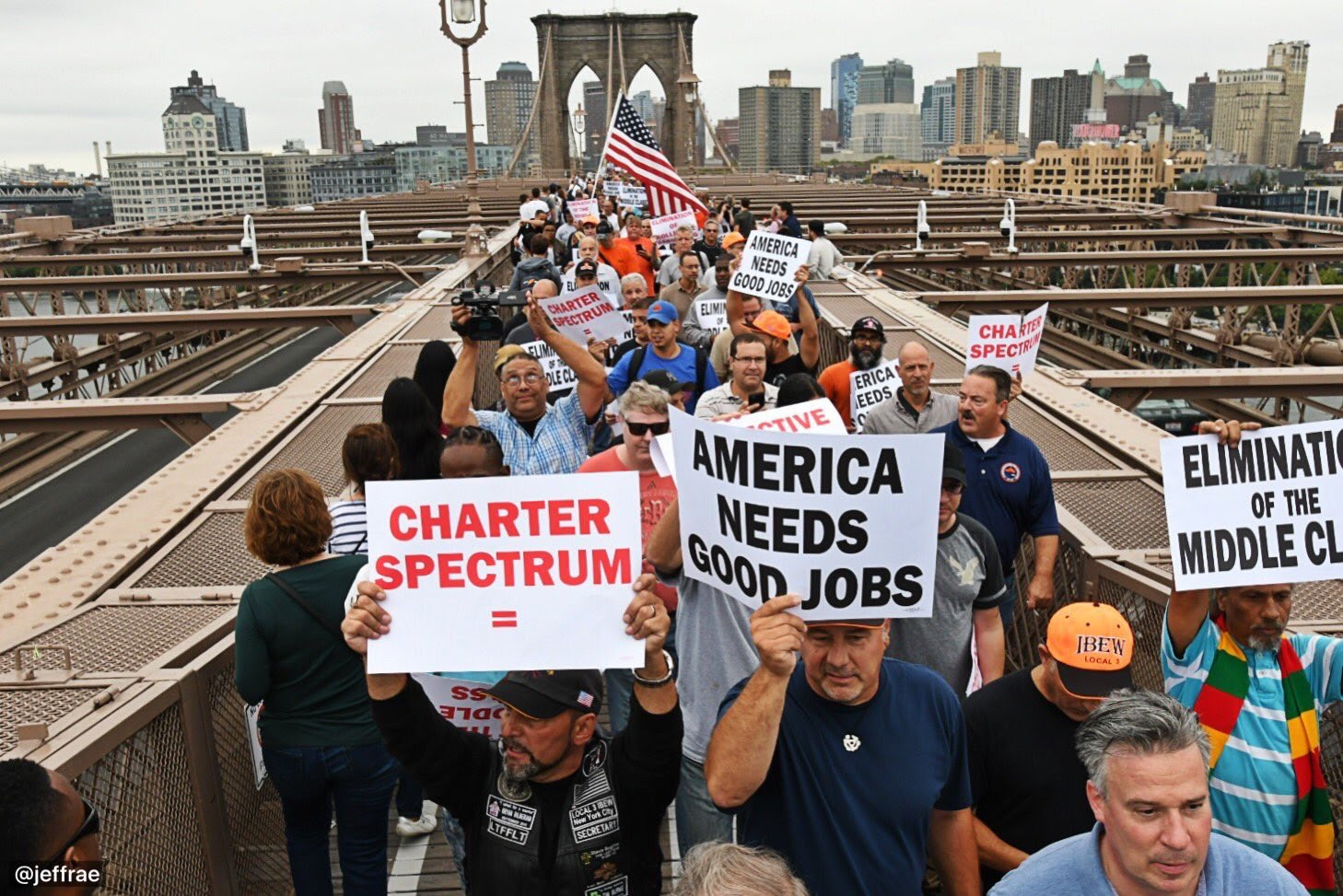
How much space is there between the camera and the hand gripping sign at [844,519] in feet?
9.36

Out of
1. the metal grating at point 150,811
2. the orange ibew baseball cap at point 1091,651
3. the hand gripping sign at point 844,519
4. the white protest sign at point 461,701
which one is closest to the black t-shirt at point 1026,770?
the orange ibew baseball cap at point 1091,651

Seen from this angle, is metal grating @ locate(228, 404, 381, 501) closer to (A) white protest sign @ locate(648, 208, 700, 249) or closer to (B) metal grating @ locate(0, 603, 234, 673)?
(B) metal grating @ locate(0, 603, 234, 673)

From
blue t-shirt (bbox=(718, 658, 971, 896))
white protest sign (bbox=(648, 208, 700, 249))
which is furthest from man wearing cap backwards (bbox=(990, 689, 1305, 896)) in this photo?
white protest sign (bbox=(648, 208, 700, 249))

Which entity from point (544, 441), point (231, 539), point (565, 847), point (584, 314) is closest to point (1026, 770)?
point (565, 847)

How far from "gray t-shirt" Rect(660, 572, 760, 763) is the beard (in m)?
2.98

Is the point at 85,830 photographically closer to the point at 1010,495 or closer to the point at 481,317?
the point at 1010,495

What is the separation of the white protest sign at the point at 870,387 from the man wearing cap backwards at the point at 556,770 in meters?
3.38

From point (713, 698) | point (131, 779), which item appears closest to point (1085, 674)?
point (713, 698)

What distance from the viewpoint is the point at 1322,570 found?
10.5 ft

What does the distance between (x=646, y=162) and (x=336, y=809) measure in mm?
11119

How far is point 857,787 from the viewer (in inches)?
109

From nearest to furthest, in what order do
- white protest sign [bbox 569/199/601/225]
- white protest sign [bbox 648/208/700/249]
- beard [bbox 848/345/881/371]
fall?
beard [bbox 848/345/881/371], white protest sign [bbox 648/208/700/249], white protest sign [bbox 569/199/601/225]

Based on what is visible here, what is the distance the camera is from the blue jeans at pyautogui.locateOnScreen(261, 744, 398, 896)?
3.49m

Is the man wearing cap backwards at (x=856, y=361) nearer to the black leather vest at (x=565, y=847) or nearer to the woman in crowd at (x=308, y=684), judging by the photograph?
the woman in crowd at (x=308, y=684)
